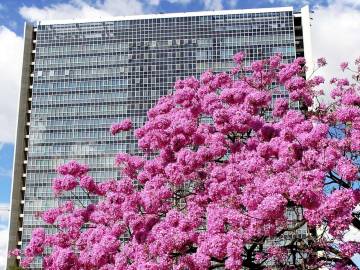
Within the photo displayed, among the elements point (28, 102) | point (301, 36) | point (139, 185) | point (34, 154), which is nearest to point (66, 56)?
point (28, 102)

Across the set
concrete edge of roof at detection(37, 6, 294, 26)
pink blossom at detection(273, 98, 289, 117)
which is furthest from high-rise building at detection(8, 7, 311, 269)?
pink blossom at detection(273, 98, 289, 117)

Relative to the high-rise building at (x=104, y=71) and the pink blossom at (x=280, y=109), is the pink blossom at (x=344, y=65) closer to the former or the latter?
the pink blossom at (x=280, y=109)

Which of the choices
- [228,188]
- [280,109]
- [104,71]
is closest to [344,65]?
[280,109]

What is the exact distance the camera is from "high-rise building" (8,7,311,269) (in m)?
98.0

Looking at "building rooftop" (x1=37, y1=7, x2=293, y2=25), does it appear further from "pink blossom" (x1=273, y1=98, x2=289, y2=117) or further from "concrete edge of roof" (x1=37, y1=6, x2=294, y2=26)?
"pink blossom" (x1=273, y1=98, x2=289, y2=117)

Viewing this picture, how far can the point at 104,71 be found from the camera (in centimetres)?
10362

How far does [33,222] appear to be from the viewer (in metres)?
96.0

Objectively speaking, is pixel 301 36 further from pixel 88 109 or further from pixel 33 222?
pixel 33 222

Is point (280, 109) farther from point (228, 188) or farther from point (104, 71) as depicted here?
point (104, 71)

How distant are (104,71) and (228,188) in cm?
9181

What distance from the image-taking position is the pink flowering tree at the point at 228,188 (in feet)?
39.5

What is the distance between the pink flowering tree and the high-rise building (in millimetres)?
77917

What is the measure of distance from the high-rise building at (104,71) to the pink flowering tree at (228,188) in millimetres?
Result: 77917

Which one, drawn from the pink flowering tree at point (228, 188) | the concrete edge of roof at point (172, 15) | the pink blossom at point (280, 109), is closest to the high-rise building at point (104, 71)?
the concrete edge of roof at point (172, 15)
